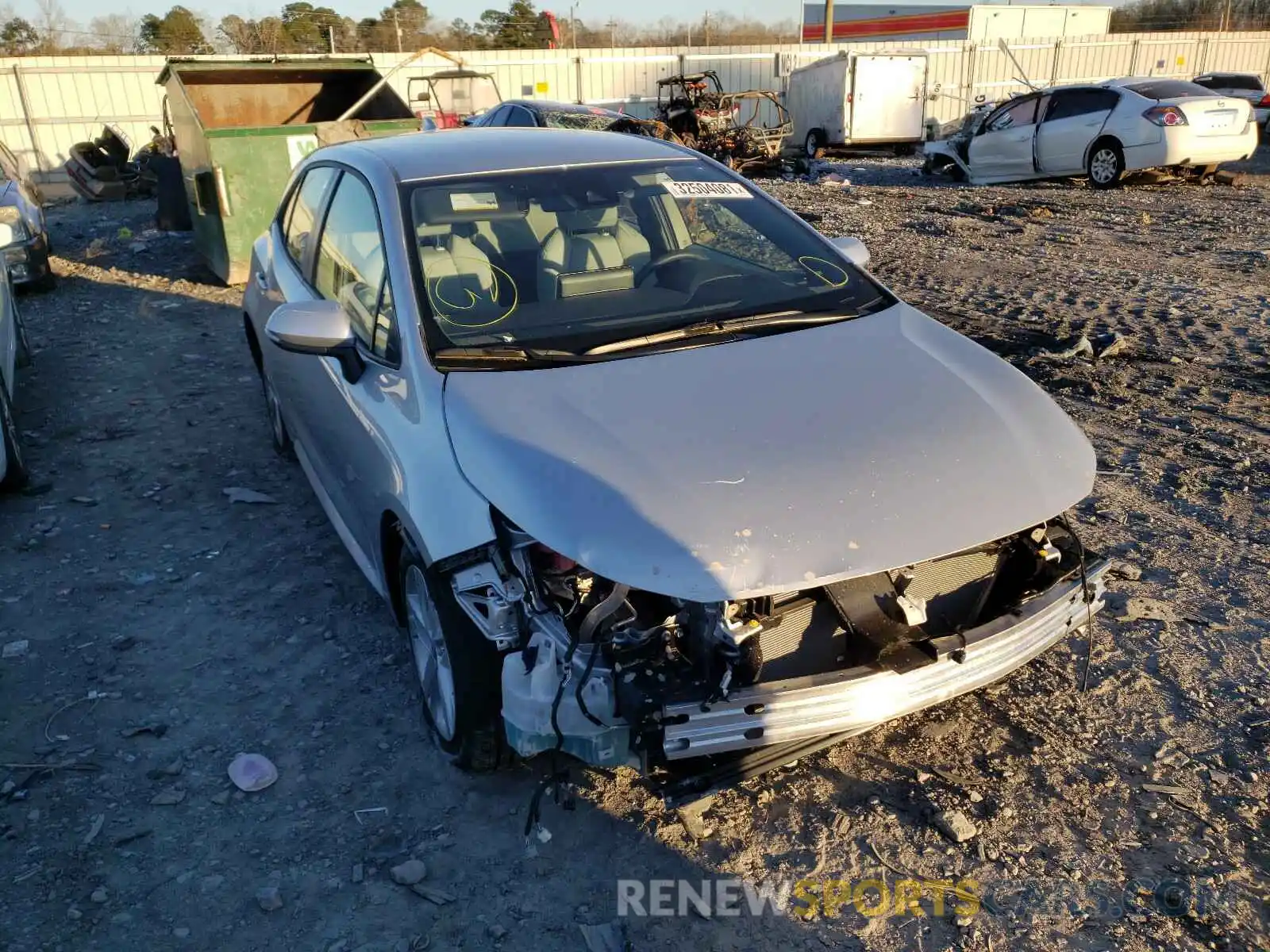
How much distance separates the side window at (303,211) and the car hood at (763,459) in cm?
190

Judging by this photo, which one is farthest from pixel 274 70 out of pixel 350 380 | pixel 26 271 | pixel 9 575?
pixel 350 380

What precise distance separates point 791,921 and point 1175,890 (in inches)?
38.7

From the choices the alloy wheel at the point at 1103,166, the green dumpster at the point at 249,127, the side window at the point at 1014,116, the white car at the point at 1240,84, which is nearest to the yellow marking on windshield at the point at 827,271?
the green dumpster at the point at 249,127

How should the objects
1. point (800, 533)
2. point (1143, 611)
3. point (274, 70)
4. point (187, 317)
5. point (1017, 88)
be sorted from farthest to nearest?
point (1017, 88) < point (274, 70) < point (187, 317) < point (1143, 611) < point (800, 533)

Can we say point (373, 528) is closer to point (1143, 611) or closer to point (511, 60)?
point (1143, 611)

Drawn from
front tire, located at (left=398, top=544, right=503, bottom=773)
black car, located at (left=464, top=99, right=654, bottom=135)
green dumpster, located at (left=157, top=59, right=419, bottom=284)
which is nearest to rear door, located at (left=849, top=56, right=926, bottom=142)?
black car, located at (left=464, top=99, right=654, bottom=135)

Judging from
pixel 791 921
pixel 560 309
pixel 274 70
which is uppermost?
pixel 274 70

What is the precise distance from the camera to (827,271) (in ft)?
12.3

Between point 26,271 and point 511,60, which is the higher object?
point 511,60

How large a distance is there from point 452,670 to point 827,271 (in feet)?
6.80

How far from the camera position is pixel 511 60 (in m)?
23.2

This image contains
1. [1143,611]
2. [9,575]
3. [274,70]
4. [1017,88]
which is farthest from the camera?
[1017,88]

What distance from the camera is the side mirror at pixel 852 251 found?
3897 mm

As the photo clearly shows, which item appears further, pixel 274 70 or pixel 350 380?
pixel 274 70
